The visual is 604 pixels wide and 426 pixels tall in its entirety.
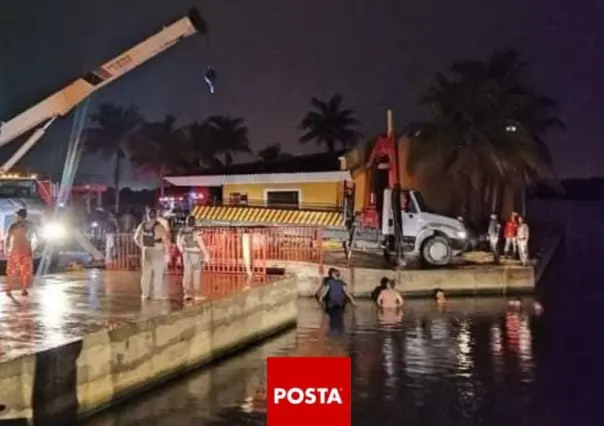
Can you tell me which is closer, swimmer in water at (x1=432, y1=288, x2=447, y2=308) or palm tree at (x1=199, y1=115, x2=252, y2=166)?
swimmer in water at (x1=432, y1=288, x2=447, y2=308)

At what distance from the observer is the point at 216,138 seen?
90.1 metres

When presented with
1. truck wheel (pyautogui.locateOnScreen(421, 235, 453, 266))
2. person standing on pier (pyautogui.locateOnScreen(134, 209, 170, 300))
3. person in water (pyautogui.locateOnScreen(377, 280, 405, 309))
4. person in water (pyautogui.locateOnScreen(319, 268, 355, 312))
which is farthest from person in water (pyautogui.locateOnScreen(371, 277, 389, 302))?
person standing on pier (pyautogui.locateOnScreen(134, 209, 170, 300))

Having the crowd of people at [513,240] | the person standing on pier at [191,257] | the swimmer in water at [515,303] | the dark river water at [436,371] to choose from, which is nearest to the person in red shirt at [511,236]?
the crowd of people at [513,240]

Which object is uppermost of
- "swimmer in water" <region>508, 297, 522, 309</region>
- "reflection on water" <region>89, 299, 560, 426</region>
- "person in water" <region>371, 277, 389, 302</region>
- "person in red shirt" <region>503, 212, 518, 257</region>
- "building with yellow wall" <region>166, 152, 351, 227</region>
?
"building with yellow wall" <region>166, 152, 351, 227</region>

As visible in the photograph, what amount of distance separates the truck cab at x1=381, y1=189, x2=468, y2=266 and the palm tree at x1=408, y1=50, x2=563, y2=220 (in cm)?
1276

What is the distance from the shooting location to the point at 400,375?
16406 mm

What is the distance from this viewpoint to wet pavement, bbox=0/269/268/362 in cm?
1380

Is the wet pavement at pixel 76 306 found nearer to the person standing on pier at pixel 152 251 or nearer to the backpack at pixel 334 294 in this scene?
the person standing on pier at pixel 152 251

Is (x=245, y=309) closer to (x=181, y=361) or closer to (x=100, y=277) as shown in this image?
(x=181, y=361)

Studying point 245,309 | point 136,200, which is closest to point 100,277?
point 245,309

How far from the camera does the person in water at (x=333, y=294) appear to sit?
25.5 m

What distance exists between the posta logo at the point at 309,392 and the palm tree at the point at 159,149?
79.6 meters

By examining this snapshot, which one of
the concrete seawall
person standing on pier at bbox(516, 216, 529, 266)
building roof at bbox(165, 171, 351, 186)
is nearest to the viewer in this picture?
the concrete seawall

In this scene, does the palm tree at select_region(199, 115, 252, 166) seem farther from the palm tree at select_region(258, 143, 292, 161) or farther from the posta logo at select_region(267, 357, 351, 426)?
the posta logo at select_region(267, 357, 351, 426)
